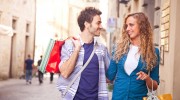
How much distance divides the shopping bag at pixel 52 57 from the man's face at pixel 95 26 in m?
0.32

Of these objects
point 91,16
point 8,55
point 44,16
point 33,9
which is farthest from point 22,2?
point 91,16

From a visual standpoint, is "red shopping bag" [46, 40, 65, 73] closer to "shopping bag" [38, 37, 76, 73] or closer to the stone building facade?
"shopping bag" [38, 37, 76, 73]

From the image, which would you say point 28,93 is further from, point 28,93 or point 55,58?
point 55,58

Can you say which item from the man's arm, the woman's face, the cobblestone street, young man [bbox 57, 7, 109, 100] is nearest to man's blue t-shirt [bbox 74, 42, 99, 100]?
young man [bbox 57, 7, 109, 100]

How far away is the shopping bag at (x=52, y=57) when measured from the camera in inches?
171

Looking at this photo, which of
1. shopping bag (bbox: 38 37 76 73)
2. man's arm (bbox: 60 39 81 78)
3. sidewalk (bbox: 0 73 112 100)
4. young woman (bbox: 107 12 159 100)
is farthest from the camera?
sidewalk (bbox: 0 73 112 100)

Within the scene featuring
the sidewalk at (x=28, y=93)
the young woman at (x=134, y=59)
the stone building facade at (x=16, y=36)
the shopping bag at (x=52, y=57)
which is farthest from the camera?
the stone building facade at (x=16, y=36)

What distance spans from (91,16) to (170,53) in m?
5.21

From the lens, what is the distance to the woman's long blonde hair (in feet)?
13.0

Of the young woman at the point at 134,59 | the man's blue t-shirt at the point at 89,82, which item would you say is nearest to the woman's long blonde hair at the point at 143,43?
the young woman at the point at 134,59

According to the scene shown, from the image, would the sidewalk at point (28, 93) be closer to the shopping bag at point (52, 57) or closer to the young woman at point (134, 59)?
the shopping bag at point (52, 57)

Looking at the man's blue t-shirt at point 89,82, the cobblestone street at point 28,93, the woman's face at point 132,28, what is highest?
the woman's face at point 132,28

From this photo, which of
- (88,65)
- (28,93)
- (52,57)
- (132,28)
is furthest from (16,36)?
(132,28)

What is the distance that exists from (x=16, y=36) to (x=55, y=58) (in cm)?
2428
